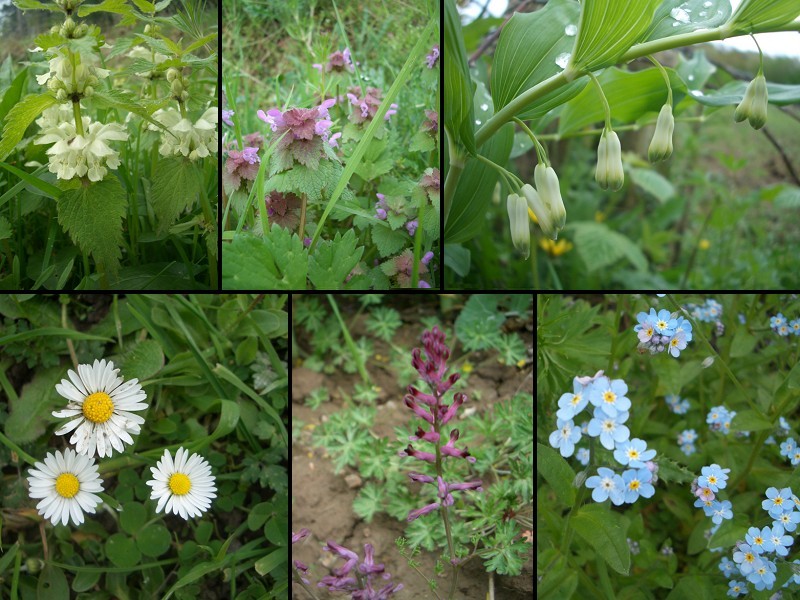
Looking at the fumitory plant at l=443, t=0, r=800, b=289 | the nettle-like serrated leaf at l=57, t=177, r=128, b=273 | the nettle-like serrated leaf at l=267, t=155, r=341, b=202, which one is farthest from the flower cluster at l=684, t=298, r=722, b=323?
the nettle-like serrated leaf at l=57, t=177, r=128, b=273

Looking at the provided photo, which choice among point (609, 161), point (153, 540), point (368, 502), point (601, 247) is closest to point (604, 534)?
point (368, 502)

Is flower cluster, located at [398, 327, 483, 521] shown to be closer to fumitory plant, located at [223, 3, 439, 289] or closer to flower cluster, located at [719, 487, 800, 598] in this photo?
fumitory plant, located at [223, 3, 439, 289]

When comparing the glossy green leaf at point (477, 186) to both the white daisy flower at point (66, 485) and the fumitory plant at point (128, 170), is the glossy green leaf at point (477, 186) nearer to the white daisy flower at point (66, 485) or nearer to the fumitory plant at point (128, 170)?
the fumitory plant at point (128, 170)

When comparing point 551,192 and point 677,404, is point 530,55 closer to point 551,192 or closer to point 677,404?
point 551,192

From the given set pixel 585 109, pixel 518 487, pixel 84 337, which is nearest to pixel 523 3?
pixel 585 109

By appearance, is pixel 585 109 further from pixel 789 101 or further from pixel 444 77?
pixel 444 77
